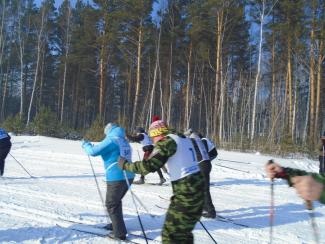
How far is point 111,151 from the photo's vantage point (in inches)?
258

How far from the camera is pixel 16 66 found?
47.3 meters

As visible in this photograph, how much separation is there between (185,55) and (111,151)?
95.2 feet

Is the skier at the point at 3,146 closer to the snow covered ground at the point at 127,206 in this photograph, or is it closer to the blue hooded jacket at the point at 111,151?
the snow covered ground at the point at 127,206

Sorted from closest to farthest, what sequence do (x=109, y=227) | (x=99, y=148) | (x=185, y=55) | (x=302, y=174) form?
(x=302, y=174) < (x=99, y=148) < (x=109, y=227) < (x=185, y=55)

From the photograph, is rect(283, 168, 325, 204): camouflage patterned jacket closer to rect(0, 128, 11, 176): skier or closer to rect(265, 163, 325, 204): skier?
rect(265, 163, 325, 204): skier

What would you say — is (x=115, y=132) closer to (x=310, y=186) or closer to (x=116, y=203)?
(x=116, y=203)

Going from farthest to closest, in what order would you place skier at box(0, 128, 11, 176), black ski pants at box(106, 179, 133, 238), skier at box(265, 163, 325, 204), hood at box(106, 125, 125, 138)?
skier at box(0, 128, 11, 176) → hood at box(106, 125, 125, 138) → black ski pants at box(106, 179, 133, 238) → skier at box(265, 163, 325, 204)

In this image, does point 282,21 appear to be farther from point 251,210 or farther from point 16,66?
point 16,66

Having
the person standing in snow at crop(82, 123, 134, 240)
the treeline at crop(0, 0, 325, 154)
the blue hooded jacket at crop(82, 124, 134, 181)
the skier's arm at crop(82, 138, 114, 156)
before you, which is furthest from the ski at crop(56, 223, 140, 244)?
the treeline at crop(0, 0, 325, 154)

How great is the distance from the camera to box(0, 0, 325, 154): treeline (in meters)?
26.2

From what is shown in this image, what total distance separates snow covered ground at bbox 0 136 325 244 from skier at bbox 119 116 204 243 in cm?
183

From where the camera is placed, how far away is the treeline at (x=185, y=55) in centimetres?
2620

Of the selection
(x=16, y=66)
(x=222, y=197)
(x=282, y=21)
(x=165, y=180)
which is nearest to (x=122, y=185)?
(x=222, y=197)


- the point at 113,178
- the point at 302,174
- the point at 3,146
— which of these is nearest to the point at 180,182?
the point at 113,178
